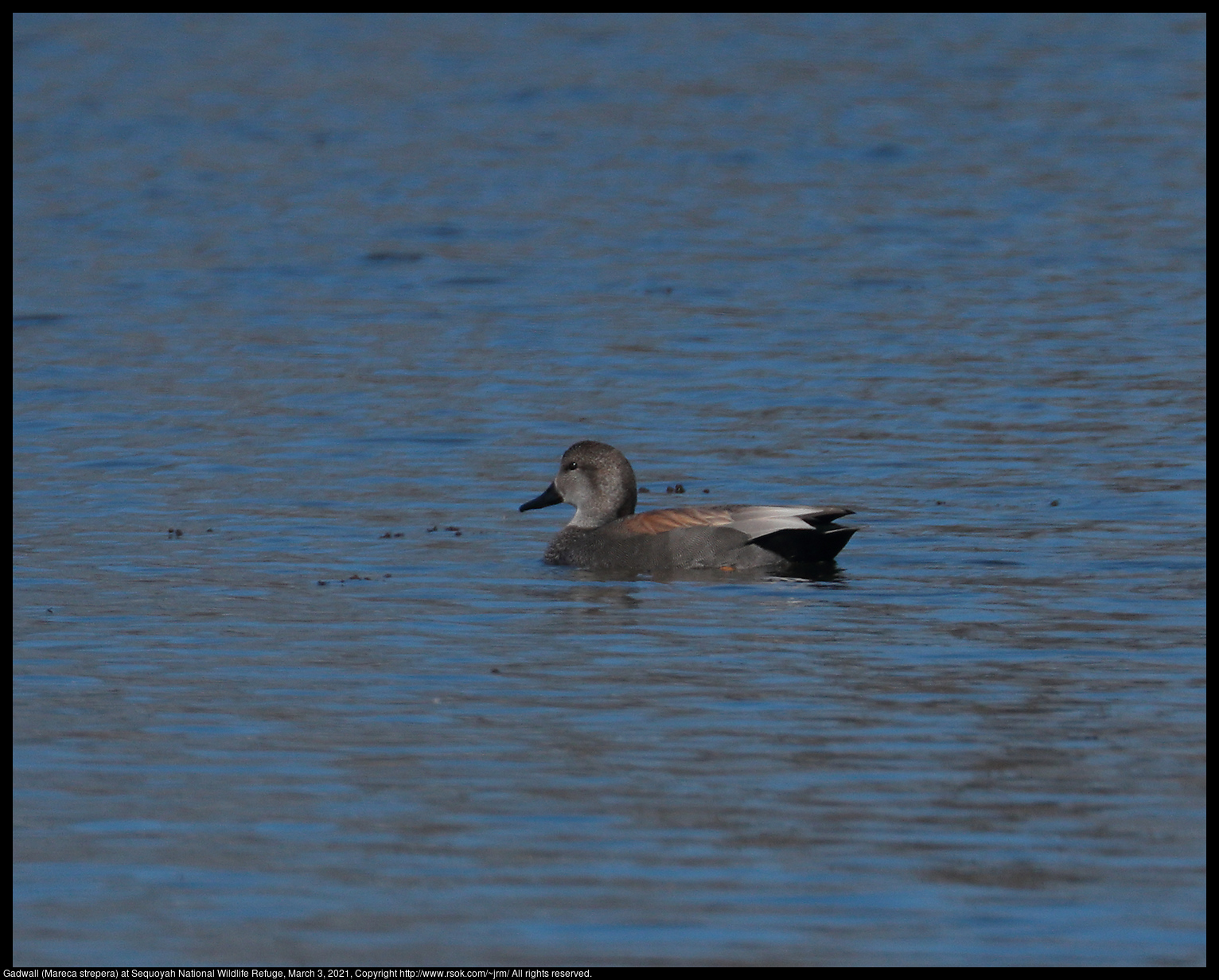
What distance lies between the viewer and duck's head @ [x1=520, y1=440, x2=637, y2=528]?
47.1ft

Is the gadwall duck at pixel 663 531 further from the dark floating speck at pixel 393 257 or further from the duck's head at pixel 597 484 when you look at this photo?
the dark floating speck at pixel 393 257

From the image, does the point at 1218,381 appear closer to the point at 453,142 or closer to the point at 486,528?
the point at 486,528

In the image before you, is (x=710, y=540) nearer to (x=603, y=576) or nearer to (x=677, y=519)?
(x=677, y=519)

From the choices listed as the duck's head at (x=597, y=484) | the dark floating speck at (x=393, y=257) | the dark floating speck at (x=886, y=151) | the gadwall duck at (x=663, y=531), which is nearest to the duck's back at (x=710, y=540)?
the gadwall duck at (x=663, y=531)

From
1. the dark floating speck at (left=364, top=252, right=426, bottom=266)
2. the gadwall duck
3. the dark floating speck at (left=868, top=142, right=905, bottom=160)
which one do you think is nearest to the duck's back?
the gadwall duck

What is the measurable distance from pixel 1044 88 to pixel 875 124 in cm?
715

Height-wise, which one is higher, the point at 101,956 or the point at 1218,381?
the point at 101,956

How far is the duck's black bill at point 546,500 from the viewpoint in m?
14.5

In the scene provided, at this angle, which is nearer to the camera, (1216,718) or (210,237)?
(1216,718)

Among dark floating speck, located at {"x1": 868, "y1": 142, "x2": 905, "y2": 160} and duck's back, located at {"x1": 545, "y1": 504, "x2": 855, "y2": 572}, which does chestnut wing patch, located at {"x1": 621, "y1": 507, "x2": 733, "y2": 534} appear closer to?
duck's back, located at {"x1": 545, "y1": 504, "x2": 855, "y2": 572}

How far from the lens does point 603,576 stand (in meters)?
13.4

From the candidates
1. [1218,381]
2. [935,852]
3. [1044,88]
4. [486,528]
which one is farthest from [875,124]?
[935,852]

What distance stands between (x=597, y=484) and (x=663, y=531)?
0.96 m

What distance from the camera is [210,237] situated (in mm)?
30047
